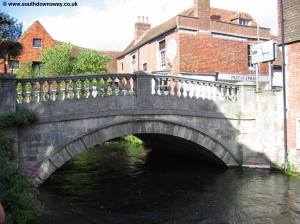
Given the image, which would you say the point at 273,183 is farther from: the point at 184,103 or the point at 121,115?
the point at 121,115

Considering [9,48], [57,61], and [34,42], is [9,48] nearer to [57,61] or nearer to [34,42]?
[57,61]

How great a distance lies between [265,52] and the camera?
1287 centimetres

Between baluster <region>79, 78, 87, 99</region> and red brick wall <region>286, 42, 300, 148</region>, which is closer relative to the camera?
baluster <region>79, 78, 87, 99</region>

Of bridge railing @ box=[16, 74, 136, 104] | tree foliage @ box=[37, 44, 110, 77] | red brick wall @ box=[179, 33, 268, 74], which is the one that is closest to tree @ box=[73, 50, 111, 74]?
tree foliage @ box=[37, 44, 110, 77]

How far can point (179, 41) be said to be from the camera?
1839 centimetres

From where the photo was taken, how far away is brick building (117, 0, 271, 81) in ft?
61.2

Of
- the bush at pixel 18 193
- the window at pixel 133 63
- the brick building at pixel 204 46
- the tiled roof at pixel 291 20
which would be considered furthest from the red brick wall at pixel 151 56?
the bush at pixel 18 193

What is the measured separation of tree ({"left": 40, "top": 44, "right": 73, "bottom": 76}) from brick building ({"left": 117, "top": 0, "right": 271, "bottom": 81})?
19.0 ft

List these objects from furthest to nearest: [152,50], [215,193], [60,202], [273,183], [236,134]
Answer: [152,50] < [236,134] < [273,183] < [215,193] < [60,202]

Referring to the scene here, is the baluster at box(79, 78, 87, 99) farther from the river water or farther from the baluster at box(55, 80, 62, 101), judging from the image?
the river water

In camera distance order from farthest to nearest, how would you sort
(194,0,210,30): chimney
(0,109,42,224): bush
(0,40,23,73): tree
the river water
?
(194,0,210,30): chimney < (0,40,23,73): tree < the river water < (0,109,42,224): bush

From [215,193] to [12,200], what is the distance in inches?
209

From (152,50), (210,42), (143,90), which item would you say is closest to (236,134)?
(143,90)

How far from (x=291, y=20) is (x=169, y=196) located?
23.1ft
